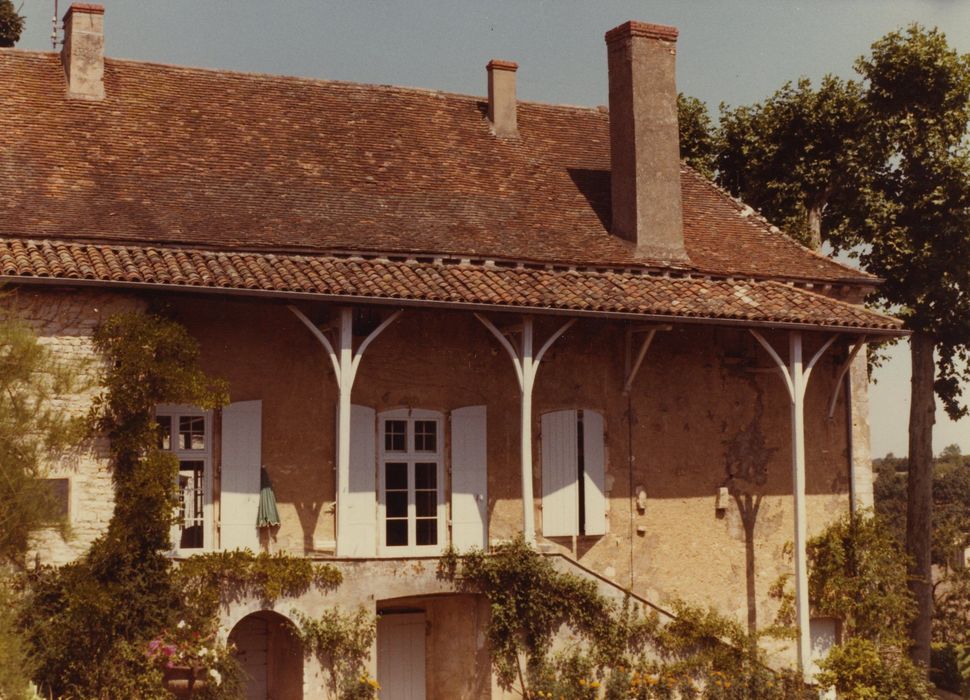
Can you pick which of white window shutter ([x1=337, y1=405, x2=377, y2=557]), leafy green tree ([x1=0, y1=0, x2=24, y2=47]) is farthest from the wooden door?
leafy green tree ([x1=0, y1=0, x2=24, y2=47])

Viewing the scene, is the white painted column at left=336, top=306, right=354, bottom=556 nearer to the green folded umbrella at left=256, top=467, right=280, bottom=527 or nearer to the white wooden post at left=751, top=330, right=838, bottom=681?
the green folded umbrella at left=256, top=467, right=280, bottom=527

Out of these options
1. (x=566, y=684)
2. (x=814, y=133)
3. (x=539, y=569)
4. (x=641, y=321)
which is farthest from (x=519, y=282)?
(x=814, y=133)

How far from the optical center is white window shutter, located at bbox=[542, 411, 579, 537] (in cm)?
1845

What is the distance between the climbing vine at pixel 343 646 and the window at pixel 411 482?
1.94 metres

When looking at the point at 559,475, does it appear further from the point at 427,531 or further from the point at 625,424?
the point at 427,531

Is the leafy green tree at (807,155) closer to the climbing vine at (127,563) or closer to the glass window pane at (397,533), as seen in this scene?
the glass window pane at (397,533)

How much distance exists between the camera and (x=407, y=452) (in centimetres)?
1795

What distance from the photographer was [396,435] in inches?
708

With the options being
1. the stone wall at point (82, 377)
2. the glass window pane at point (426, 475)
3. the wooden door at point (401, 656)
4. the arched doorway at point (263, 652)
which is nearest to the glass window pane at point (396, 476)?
the glass window pane at point (426, 475)

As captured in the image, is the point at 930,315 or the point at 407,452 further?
the point at 930,315

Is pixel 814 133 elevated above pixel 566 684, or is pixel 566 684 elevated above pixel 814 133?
pixel 814 133

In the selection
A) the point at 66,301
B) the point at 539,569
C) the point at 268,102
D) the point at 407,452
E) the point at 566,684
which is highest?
the point at 268,102

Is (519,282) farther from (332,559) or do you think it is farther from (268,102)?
(268,102)

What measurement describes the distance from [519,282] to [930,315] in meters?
10.1
